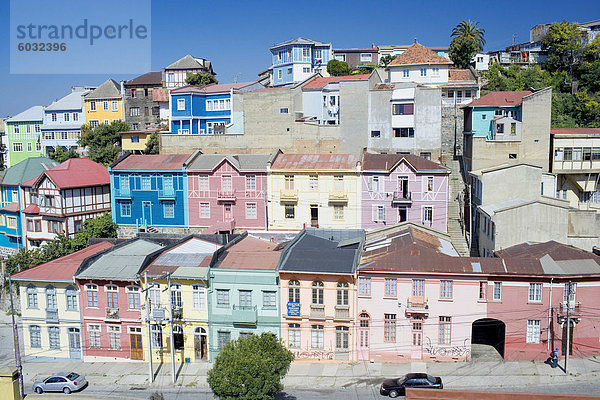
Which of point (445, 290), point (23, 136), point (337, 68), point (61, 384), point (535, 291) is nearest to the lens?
point (61, 384)

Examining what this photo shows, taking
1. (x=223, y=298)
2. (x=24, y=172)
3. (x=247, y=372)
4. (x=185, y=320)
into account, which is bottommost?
(x=185, y=320)

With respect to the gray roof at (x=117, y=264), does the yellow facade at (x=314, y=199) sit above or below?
above

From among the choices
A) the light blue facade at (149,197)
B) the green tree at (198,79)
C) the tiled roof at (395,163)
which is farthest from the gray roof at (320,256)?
the green tree at (198,79)

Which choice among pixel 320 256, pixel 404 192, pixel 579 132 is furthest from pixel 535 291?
pixel 579 132

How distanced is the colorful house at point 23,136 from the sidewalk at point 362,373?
56.6m

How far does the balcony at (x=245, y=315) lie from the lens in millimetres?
A: 35375

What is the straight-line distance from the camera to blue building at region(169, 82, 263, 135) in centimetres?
6975

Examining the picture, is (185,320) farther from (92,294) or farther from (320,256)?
(320,256)

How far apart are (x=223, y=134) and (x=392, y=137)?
1810cm

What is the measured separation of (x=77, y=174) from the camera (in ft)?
191

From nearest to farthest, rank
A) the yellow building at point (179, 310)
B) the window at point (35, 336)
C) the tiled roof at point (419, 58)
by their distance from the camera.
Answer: the yellow building at point (179, 310) → the window at point (35, 336) → the tiled roof at point (419, 58)

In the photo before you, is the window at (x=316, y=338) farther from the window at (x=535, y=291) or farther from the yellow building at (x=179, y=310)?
the window at (x=535, y=291)

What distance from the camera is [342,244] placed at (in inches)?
1569

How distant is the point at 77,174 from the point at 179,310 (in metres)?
28.0
